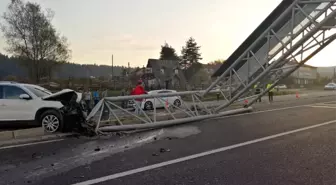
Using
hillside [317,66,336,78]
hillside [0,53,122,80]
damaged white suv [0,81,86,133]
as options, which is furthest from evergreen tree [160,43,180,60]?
damaged white suv [0,81,86,133]

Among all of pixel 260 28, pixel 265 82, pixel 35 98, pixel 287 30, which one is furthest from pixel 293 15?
pixel 35 98

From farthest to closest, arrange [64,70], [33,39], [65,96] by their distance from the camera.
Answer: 1. [64,70]
2. [33,39]
3. [65,96]

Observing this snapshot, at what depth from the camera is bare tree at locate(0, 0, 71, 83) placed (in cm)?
3669

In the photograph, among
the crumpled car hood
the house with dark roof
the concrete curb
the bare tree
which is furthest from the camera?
the house with dark roof

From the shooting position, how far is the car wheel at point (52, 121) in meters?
8.39

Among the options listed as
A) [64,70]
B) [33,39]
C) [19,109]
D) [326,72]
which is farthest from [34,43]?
[326,72]

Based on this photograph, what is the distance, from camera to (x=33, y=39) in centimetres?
3806

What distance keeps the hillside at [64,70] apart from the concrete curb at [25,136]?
34737 millimetres

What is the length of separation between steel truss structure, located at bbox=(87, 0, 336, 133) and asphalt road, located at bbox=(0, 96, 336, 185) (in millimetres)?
1140

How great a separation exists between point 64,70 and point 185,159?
187 ft

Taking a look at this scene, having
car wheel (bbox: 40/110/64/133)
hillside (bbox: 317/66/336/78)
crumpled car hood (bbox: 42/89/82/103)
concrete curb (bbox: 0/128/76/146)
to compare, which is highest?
hillside (bbox: 317/66/336/78)

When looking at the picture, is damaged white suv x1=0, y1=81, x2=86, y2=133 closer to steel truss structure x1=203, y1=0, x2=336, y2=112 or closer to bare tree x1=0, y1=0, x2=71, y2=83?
steel truss structure x1=203, y1=0, x2=336, y2=112

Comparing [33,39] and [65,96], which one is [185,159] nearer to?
[65,96]

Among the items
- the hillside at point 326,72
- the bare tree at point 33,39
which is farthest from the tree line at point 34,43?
the hillside at point 326,72
